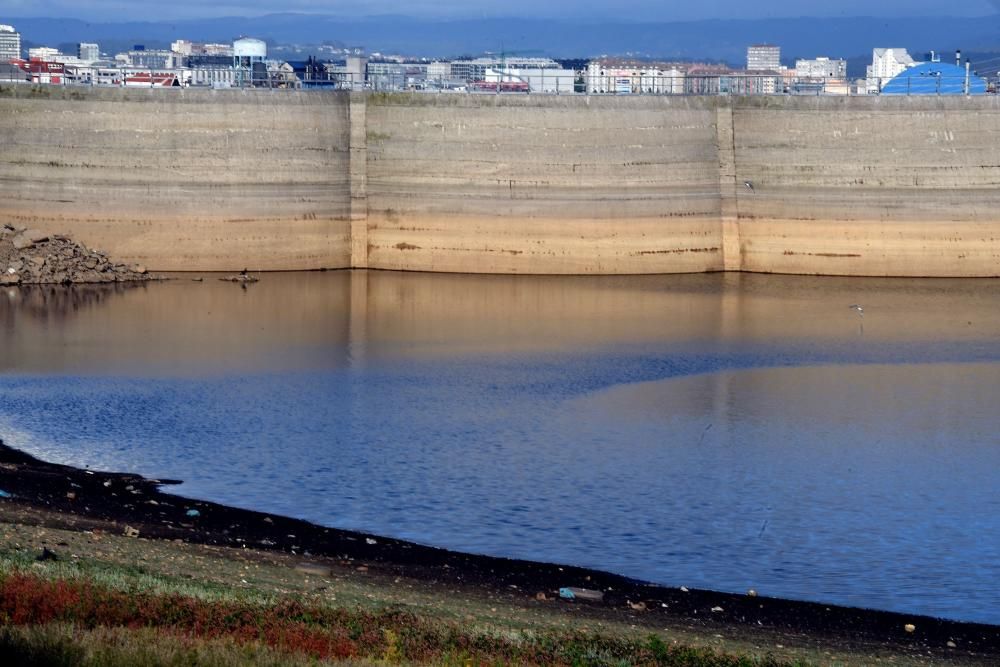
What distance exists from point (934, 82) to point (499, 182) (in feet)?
71.0

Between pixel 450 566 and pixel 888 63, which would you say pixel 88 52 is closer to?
pixel 888 63

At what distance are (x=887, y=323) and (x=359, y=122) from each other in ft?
62.4

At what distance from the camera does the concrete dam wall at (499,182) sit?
4684cm

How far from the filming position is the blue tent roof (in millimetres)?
57875

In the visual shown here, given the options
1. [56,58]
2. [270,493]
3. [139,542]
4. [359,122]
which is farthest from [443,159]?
[56,58]

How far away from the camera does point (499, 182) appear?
47750mm

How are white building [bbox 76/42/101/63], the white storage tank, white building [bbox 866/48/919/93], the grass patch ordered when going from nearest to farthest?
the grass patch, the white storage tank, white building [bbox 866/48/919/93], white building [bbox 76/42/101/63]

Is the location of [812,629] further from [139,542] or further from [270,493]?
[270,493]

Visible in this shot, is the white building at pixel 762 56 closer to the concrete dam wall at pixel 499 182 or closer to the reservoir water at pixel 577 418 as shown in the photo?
the concrete dam wall at pixel 499 182

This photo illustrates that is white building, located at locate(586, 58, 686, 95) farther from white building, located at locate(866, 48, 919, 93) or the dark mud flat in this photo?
the dark mud flat

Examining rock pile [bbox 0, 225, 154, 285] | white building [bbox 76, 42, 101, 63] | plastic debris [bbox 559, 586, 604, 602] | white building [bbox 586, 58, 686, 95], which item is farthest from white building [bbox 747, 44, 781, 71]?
plastic debris [bbox 559, 586, 604, 602]

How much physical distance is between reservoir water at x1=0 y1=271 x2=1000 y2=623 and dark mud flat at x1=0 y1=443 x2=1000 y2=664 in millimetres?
732

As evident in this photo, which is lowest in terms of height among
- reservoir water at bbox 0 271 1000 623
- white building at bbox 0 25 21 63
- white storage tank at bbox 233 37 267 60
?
reservoir water at bbox 0 271 1000 623

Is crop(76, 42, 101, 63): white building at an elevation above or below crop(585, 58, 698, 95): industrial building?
above
